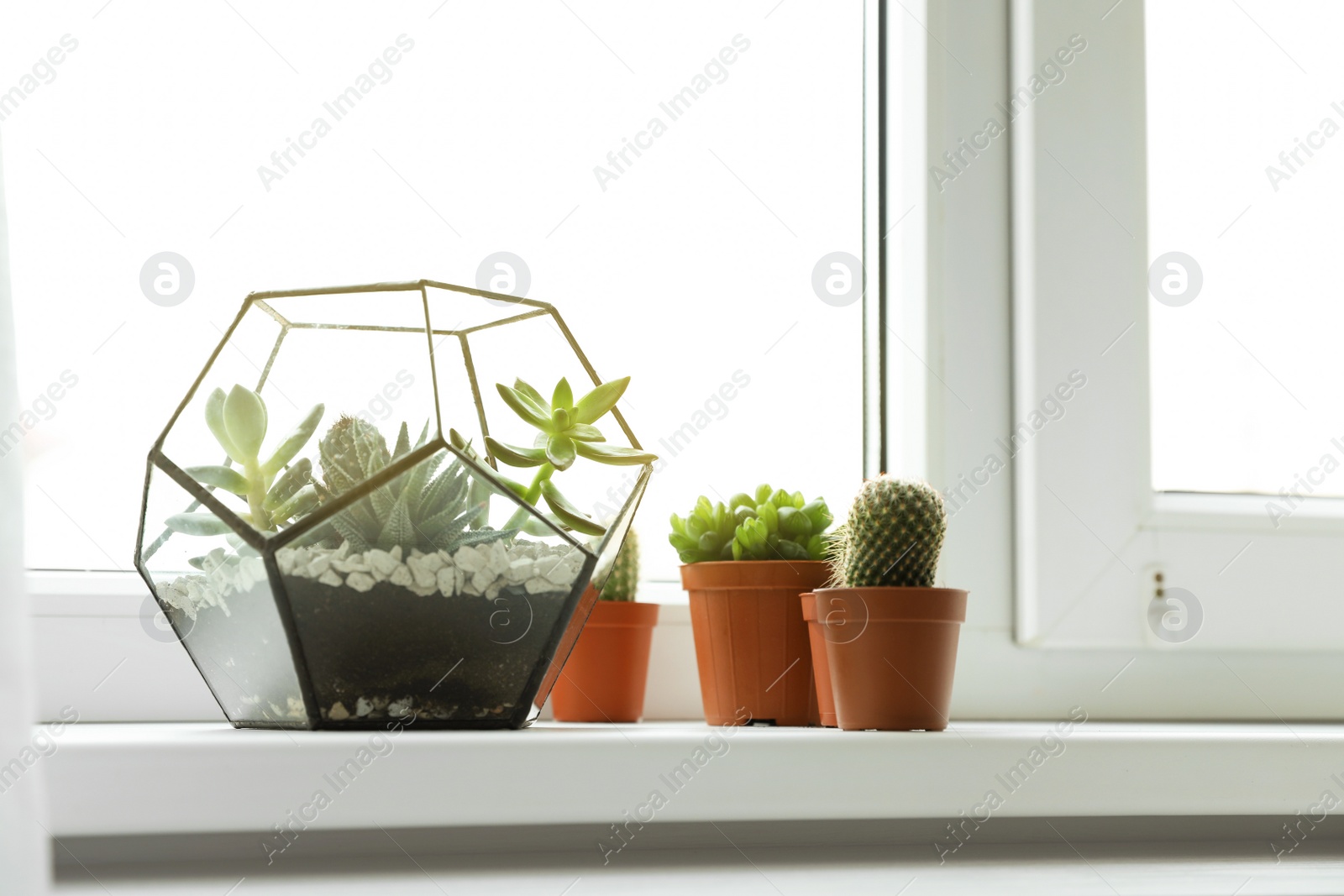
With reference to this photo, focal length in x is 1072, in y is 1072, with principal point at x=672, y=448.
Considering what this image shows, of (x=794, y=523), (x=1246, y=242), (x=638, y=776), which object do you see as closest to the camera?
(x=638, y=776)

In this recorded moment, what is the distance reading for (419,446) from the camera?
2.29 feet

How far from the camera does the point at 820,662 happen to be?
801mm

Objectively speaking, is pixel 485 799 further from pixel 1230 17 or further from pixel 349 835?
pixel 1230 17

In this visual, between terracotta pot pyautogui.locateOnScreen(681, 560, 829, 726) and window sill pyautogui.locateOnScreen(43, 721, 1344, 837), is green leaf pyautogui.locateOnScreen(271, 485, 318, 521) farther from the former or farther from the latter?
terracotta pot pyautogui.locateOnScreen(681, 560, 829, 726)

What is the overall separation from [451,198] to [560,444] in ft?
1.16

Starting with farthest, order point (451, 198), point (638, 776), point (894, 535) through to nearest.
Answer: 1. point (451, 198)
2. point (894, 535)
3. point (638, 776)

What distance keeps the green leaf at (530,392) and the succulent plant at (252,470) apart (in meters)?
0.15

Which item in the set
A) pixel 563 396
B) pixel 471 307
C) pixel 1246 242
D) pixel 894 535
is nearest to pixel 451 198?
pixel 471 307

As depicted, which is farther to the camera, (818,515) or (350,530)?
(818,515)

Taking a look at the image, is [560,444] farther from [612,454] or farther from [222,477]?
[222,477]

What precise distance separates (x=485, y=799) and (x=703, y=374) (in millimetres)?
528

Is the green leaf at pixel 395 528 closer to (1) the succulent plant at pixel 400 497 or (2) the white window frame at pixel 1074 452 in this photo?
(1) the succulent plant at pixel 400 497

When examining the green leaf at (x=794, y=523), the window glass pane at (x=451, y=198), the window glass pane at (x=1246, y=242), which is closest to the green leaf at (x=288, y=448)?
the window glass pane at (x=451, y=198)

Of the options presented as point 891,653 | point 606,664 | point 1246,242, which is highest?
point 1246,242
